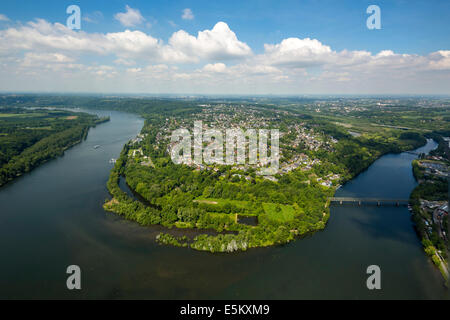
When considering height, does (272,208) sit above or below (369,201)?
above

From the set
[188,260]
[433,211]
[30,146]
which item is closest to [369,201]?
[433,211]

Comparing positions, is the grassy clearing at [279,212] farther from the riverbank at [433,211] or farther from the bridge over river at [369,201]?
the riverbank at [433,211]

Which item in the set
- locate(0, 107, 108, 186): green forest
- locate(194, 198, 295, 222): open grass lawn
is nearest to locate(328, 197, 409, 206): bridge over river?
locate(194, 198, 295, 222): open grass lawn

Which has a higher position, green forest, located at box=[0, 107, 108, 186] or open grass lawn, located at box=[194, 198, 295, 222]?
green forest, located at box=[0, 107, 108, 186]

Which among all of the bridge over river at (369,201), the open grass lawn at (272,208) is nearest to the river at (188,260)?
the bridge over river at (369,201)

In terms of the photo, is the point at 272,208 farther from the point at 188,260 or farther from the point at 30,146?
the point at 30,146

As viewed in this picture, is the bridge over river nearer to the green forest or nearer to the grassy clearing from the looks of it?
the grassy clearing

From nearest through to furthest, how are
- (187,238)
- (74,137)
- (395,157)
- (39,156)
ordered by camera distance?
1. (187,238)
2. (39,156)
3. (395,157)
4. (74,137)
